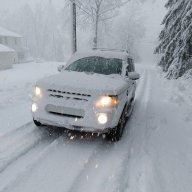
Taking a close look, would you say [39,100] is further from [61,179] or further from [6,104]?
[6,104]

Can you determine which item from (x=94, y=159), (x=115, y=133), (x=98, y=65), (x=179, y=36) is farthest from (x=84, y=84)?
(x=179, y=36)

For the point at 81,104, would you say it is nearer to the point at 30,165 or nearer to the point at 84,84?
the point at 84,84

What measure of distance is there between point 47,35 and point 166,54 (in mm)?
63722

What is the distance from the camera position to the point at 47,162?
4828 mm

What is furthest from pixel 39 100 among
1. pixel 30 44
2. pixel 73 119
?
pixel 30 44

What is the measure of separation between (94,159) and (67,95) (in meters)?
1.42

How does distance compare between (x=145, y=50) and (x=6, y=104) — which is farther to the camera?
(x=145, y=50)

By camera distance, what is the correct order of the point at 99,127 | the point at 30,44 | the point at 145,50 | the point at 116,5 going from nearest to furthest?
the point at 99,127 < the point at 116,5 < the point at 30,44 < the point at 145,50

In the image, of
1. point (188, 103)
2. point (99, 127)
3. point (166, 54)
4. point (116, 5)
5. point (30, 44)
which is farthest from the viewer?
point (30, 44)

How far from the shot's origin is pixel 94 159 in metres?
5.17

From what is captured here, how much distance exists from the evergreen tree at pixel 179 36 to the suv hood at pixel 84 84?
639 cm

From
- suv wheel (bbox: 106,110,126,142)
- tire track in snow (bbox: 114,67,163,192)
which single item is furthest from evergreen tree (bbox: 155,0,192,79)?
suv wheel (bbox: 106,110,126,142)

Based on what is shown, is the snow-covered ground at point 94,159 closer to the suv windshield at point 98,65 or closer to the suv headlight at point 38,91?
the suv headlight at point 38,91

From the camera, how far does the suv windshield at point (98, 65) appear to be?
720 centimetres
